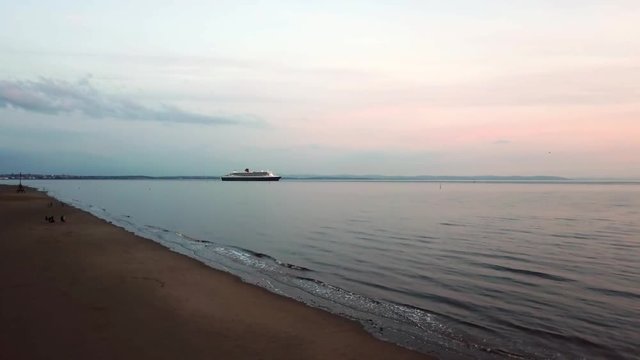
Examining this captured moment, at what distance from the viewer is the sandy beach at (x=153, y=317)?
7.55m

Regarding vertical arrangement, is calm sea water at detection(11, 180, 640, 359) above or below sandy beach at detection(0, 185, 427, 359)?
below

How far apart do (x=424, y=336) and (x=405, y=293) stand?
400 centimetres

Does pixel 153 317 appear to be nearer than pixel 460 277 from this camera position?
Yes

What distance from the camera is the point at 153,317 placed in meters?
9.36

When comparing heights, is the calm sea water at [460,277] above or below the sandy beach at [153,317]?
below

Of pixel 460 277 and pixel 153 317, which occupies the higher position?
pixel 153 317


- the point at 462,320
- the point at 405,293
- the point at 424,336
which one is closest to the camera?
the point at 424,336

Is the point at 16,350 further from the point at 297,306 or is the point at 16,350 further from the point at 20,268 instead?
the point at 20,268

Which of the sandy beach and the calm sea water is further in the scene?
the calm sea water

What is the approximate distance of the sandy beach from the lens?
7555mm

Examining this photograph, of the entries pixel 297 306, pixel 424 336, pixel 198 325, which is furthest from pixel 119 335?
pixel 424 336

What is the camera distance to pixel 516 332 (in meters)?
10.1

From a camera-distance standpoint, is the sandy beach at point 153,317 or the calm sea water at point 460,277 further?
the calm sea water at point 460,277

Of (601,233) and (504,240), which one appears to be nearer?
(504,240)
